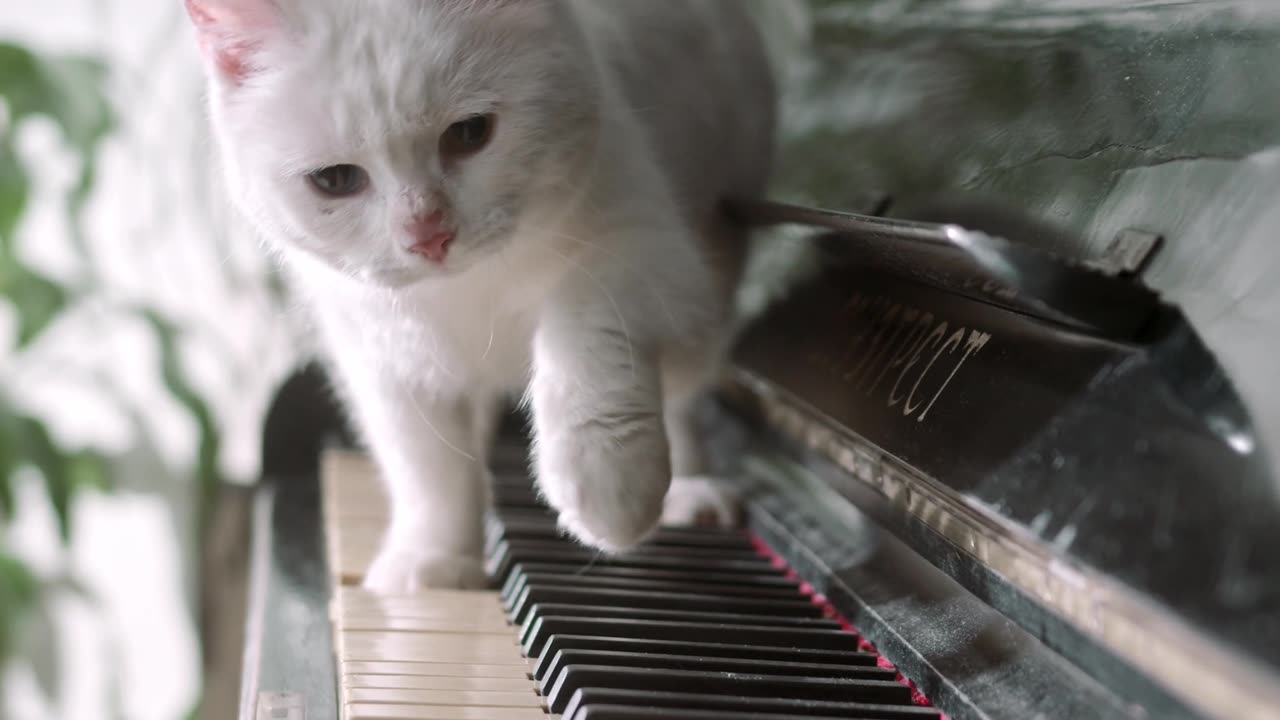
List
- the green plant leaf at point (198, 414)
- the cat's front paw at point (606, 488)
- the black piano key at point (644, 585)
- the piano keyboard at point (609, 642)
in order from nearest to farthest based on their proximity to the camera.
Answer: the piano keyboard at point (609, 642)
the cat's front paw at point (606, 488)
the black piano key at point (644, 585)
the green plant leaf at point (198, 414)

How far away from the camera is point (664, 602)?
1.11 metres

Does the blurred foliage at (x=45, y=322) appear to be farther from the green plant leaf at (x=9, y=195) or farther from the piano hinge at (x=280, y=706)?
the piano hinge at (x=280, y=706)

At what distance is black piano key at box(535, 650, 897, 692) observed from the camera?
94 centimetres

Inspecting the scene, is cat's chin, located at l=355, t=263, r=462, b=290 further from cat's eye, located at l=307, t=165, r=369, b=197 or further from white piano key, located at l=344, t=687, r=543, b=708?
white piano key, located at l=344, t=687, r=543, b=708

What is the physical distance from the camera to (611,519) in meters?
1.01

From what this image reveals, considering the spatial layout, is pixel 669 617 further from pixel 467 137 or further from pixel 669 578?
pixel 467 137

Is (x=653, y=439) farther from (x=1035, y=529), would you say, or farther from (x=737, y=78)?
(x=737, y=78)

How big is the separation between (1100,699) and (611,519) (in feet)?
1.35

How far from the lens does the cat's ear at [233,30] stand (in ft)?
3.55

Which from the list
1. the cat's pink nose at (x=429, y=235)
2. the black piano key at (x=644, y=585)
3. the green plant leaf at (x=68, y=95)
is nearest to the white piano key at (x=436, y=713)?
the black piano key at (x=644, y=585)

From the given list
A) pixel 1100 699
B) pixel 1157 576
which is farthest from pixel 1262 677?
pixel 1100 699

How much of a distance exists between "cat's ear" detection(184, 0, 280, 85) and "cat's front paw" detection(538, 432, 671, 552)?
0.43m

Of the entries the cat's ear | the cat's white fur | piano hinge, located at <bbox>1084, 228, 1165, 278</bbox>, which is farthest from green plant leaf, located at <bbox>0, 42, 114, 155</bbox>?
piano hinge, located at <bbox>1084, 228, 1165, 278</bbox>

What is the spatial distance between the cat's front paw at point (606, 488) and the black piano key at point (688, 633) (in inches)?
2.5
